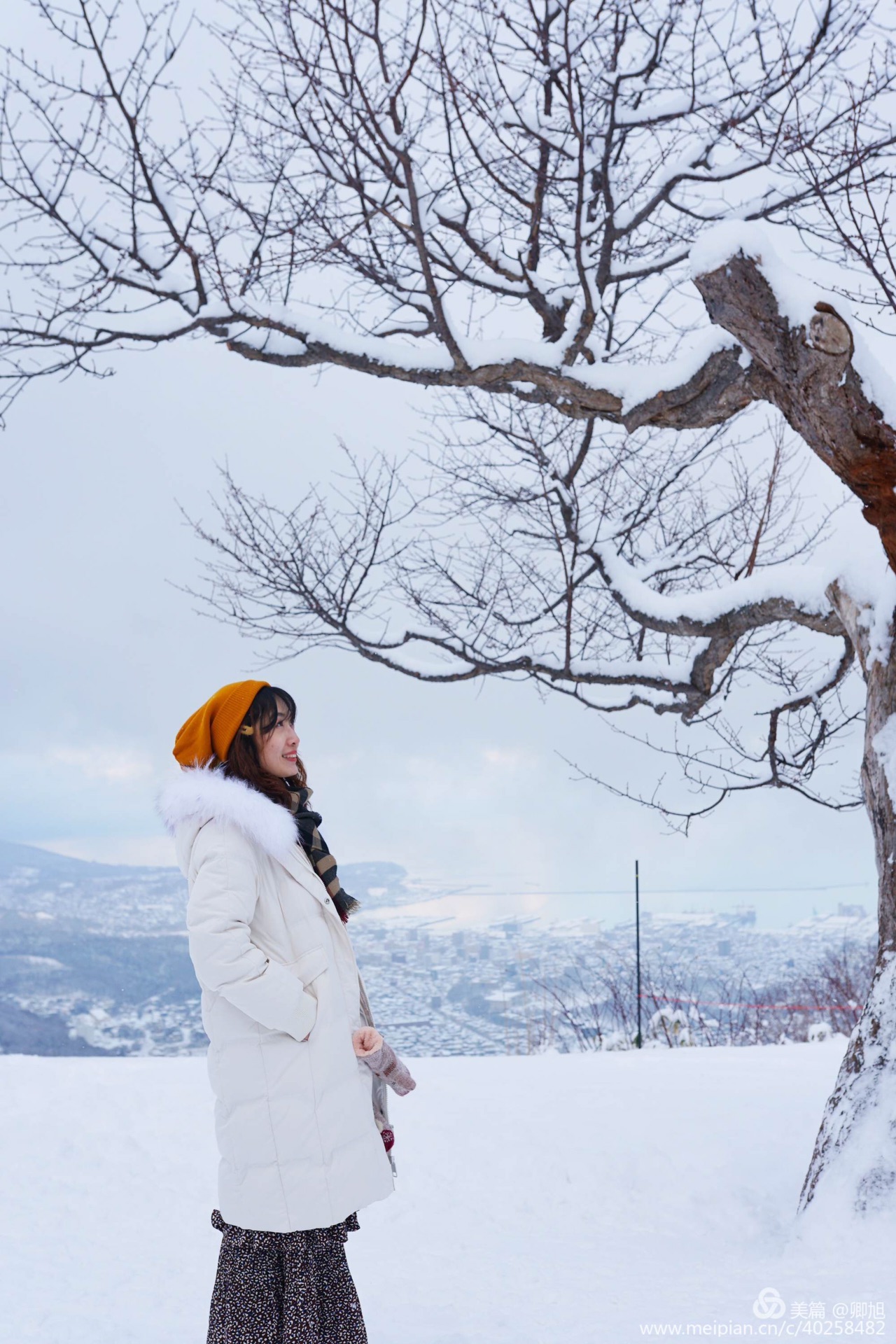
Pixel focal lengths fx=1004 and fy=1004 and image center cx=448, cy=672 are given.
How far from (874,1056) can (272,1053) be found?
1811 mm

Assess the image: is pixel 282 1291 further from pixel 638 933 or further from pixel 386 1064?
pixel 638 933

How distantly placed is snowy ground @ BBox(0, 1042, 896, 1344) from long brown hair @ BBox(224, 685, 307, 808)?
4.42 ft

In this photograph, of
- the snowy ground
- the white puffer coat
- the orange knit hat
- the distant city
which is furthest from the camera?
the distant city

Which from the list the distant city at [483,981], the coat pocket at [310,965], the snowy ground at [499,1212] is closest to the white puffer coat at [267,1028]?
the coat pocket at [310,965]

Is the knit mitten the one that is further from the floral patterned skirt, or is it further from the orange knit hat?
the orange knit hat

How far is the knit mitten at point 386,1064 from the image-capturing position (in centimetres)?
183

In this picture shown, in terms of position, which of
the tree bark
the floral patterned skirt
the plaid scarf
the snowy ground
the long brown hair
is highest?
the tree bark

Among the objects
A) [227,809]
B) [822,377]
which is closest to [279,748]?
[227,809]

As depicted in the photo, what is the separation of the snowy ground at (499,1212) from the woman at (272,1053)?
653mm

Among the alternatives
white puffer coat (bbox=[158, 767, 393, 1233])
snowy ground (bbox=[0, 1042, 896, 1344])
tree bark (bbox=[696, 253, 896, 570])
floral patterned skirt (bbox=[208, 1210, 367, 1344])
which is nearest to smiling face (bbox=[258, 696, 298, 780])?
white puffer coat (bbox=[158, 767, 393, 1233])

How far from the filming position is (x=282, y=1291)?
1839 mm

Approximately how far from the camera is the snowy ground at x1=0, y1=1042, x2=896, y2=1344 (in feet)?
7.63

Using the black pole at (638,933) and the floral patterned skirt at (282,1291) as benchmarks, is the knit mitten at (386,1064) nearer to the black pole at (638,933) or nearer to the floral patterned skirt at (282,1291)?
the floral patterned skirt at (282,1291)

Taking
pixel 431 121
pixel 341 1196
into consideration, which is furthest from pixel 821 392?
pixel 341 1196
